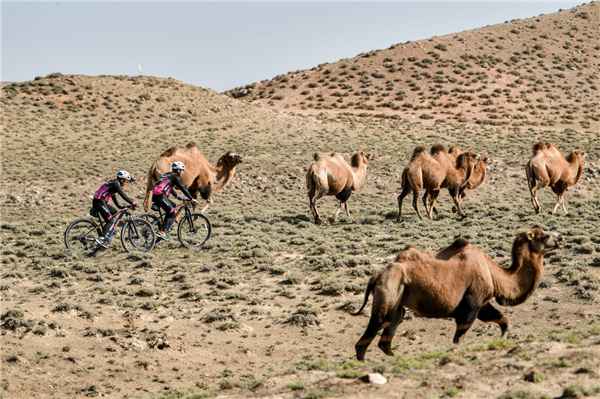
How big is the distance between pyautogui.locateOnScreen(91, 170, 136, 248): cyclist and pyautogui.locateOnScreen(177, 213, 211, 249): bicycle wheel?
1.76 meters

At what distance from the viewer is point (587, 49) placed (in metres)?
72.9

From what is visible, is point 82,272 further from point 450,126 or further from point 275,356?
point 450,126

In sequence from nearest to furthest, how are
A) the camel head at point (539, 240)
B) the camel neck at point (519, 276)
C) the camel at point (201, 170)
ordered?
the camel neck at point (519, 276) → the camel head at point (539, 240) → the camel at point (201, 170)

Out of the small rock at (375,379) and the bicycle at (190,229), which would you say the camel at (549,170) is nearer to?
the bicycle at (190,229)

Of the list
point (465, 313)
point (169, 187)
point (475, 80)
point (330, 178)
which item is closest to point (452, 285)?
point (465, 313)

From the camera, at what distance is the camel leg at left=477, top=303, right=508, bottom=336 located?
384 inches

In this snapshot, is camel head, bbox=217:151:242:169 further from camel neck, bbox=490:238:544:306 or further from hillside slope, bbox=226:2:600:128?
hillside slope, bbox=226:2:600:128

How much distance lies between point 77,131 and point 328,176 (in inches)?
1001

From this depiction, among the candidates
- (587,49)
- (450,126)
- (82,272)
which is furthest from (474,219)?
(587,49)

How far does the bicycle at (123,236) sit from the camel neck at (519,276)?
945cm

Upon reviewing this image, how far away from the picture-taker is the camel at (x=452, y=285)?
895cm

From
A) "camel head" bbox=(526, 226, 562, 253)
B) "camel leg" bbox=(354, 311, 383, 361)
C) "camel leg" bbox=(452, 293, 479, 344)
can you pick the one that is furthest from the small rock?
"camel head" bbox=(526, 226, 562, 253)

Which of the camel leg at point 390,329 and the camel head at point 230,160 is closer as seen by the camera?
the camel leg at point 390,329

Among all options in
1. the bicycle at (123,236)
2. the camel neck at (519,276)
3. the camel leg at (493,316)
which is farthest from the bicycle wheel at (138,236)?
the camel neck at (519,276)
